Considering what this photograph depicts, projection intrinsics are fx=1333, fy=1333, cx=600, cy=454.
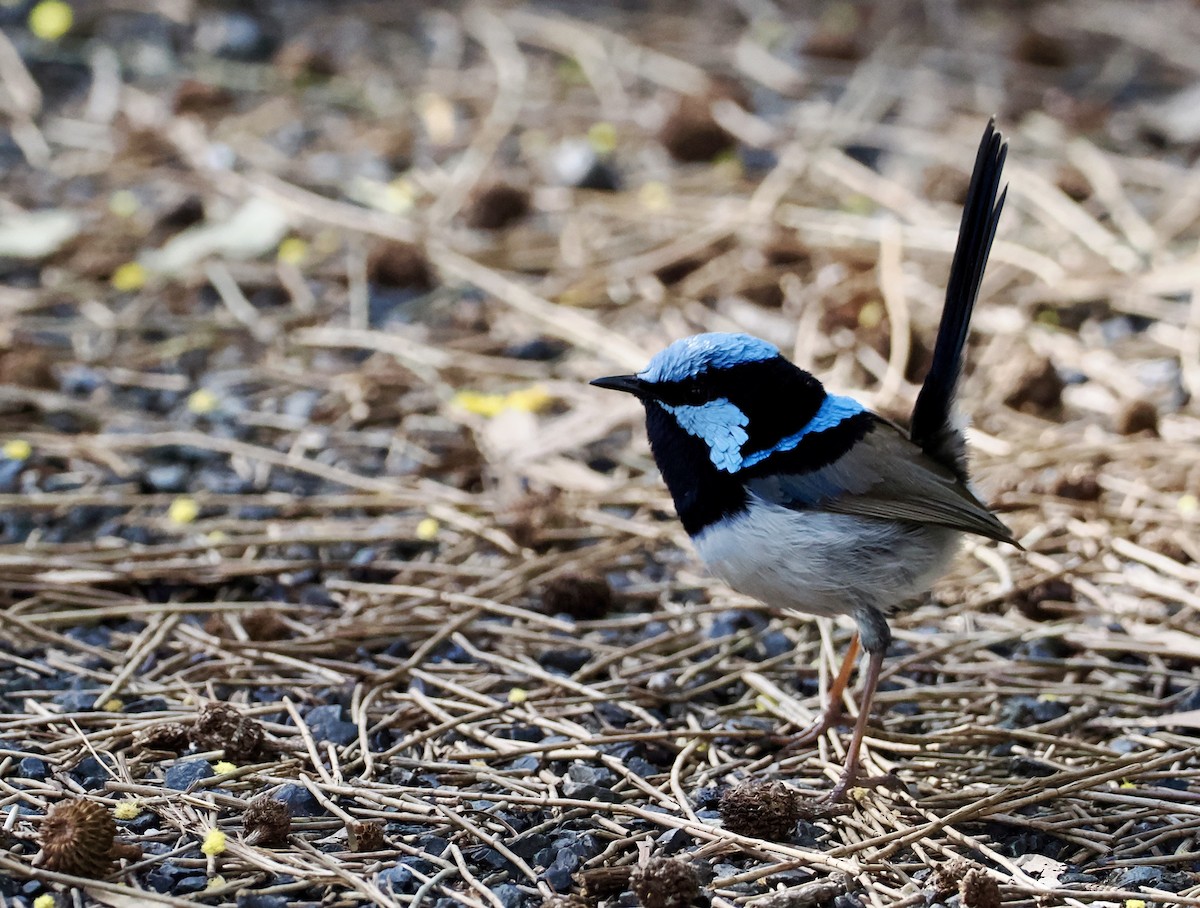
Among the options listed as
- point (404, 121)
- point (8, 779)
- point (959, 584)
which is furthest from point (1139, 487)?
point (404, 121)

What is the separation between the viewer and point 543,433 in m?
4.55

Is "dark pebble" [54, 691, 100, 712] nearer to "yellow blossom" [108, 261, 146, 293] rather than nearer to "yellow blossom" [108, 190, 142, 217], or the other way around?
"yellow blossom" [108, 261, 146, 293]

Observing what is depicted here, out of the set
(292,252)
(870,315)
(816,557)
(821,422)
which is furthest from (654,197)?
(816,557)

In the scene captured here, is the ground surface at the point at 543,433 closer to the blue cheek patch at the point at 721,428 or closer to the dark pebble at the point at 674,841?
the dark pebble at the point at 674,841

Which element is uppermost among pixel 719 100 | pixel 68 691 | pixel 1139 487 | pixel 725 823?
pixel 719 100

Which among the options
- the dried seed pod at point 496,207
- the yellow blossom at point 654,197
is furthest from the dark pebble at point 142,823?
the yellow blossom at point 654,197

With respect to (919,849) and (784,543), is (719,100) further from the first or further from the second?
(919,849)

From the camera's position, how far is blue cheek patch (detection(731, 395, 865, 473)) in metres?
3.09

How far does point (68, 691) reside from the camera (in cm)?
317

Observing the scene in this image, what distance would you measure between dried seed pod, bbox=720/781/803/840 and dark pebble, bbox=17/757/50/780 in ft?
4.69

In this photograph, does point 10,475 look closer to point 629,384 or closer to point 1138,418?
point 629,384

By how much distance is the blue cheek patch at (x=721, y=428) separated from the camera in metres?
3.09

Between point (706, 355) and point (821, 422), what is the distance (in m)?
0.34

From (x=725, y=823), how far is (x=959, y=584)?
1390 millimetres
